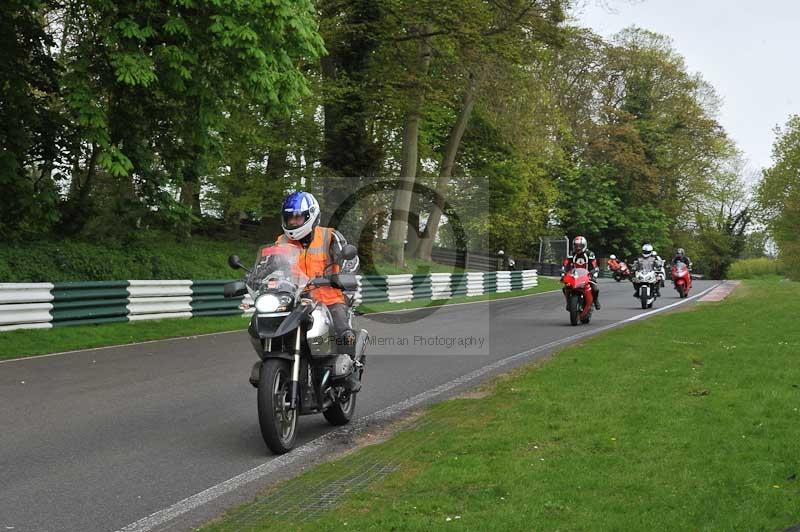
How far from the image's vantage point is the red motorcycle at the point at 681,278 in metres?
32.5

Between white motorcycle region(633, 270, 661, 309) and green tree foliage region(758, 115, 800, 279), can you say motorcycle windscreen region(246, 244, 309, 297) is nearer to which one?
white motorcycle region(633, 270, 661, 309)

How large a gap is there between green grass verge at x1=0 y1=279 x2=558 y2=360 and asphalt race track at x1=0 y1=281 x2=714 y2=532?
0.72 meters

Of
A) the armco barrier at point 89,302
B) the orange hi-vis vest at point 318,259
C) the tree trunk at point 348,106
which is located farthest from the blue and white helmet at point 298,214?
the tree trunk at point 348,106

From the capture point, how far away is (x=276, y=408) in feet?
23.5

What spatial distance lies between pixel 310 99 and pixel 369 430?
20897mm

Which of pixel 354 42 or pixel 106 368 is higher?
pixel 354 42

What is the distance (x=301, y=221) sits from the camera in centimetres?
784

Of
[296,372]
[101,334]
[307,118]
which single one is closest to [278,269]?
[296,372]

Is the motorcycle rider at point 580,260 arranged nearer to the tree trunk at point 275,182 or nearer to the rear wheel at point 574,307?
the rear wheel at point 574,307

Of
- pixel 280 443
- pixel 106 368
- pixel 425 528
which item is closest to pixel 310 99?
pixel 106 368

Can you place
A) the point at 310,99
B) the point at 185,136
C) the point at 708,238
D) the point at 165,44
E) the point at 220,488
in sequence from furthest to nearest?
the point at 708,238, the point at 310,99, the point at 185,136, the point at 165,44, the point at 220,488

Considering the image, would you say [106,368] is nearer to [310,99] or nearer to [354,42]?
[310,99]

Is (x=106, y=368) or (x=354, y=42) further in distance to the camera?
(x=354, y=42)

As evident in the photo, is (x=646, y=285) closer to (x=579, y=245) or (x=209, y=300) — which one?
(x=579, y=245)
